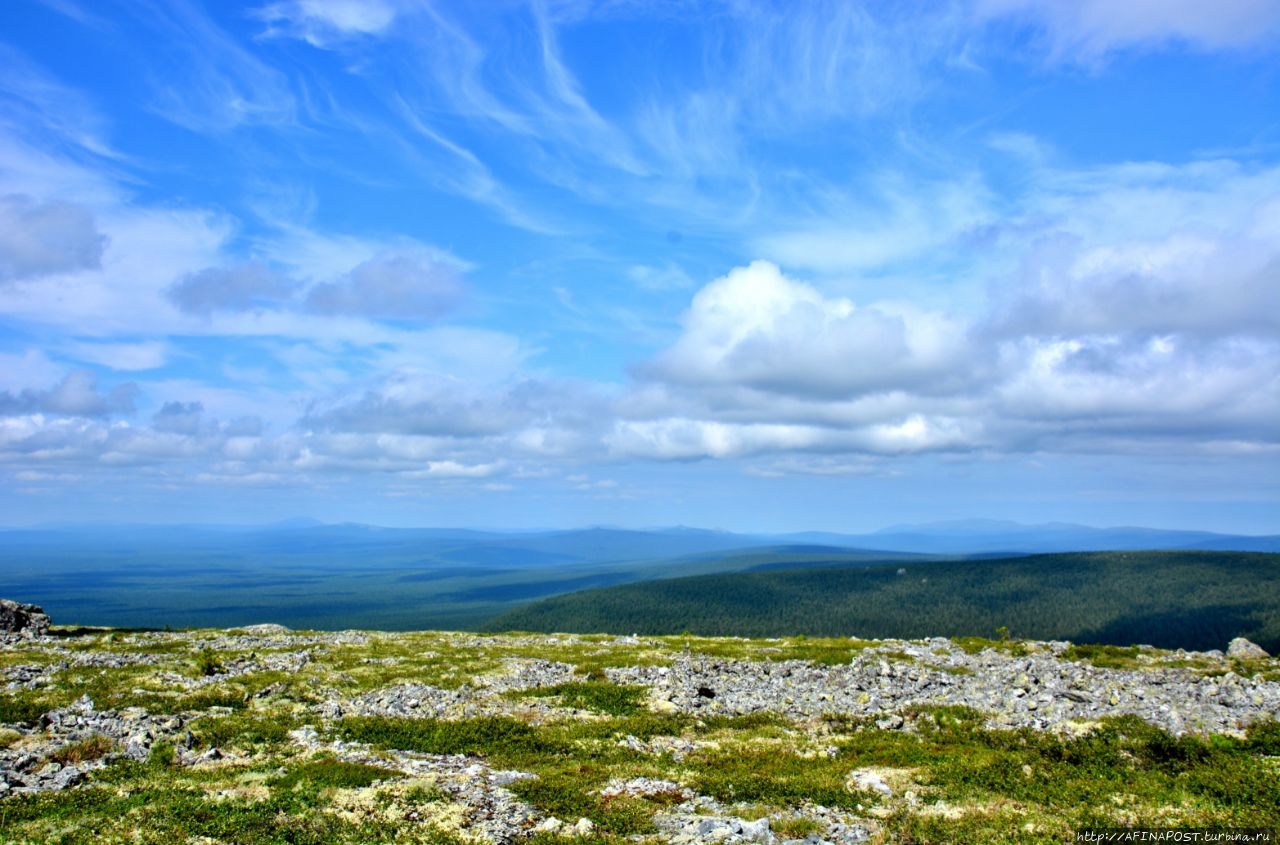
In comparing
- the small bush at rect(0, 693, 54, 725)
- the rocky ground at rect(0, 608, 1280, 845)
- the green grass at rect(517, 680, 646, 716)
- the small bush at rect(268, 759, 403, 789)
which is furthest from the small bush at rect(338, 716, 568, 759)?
the small bush at rect(0, 693, 54, 725)

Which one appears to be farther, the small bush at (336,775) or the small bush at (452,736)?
the small bush at (452,736)

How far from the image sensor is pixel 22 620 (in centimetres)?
6203

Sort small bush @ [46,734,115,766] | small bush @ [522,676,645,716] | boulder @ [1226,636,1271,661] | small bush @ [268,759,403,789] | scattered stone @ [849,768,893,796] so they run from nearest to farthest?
small bush @ [268,759,403,789] < scattered stone @ [849,768,893,796] < small bush @ [46,734,115,766] < small bush @ [522,676,645,716] < boulder @ [1226,636,1271,661]

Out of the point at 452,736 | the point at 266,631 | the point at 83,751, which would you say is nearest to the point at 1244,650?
the point at 452,736

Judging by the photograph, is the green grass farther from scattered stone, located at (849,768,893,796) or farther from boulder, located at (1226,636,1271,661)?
boulder, located at (1226,636,1271,661)

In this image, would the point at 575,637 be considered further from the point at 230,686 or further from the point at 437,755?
the point at 437,755

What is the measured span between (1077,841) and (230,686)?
131 ft

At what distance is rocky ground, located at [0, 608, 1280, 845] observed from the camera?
20406 millimetres

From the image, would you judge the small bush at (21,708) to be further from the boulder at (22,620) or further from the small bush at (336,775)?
the boulder at (22,620)

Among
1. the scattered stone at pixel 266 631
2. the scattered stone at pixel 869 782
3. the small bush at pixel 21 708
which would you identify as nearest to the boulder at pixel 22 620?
the scattered stone at pixel 266 631

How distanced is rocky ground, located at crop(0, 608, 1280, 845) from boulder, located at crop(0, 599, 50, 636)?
9.39 meters

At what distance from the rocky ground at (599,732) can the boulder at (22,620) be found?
30.8 ft

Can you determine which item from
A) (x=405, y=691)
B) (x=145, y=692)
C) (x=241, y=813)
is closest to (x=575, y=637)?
(x=405, y=691)

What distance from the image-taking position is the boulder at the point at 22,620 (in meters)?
60.1
